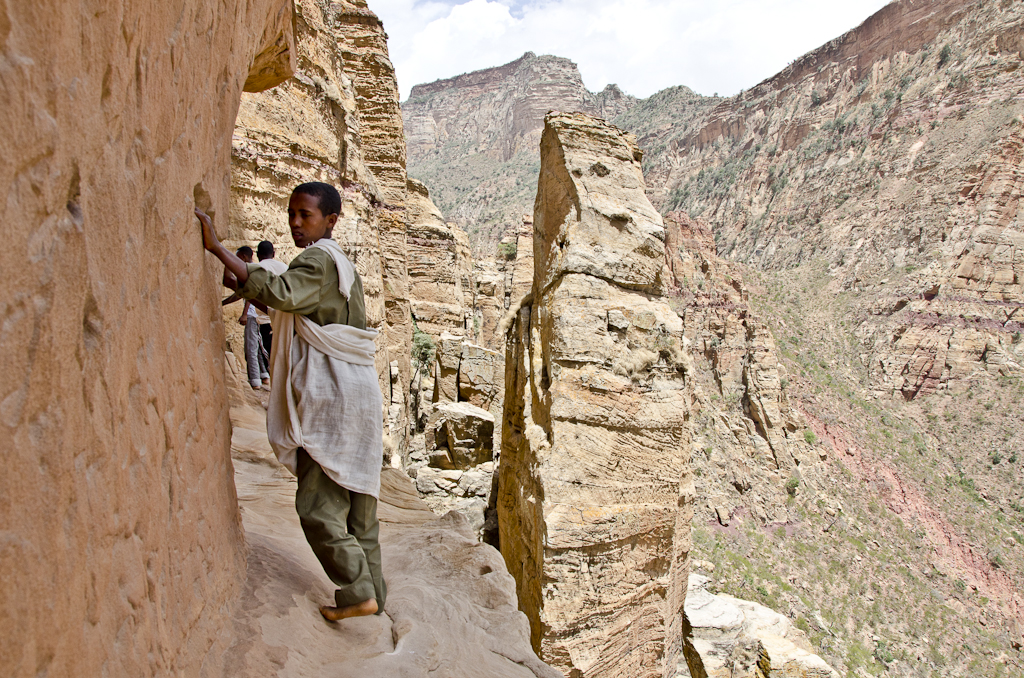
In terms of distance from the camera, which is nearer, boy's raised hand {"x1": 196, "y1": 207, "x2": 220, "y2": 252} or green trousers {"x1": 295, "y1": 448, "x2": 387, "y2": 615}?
boy's raised hand {"x1": 196, "y1": 207, "x2": 220, "y2": 252}

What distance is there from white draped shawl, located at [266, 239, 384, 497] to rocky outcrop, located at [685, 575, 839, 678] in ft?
26.5

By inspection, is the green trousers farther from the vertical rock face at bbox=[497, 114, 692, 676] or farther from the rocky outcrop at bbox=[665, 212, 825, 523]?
the rocky outcrop at bbox=[665, 212, 825, 523]

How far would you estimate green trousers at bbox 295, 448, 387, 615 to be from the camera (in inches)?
88.1

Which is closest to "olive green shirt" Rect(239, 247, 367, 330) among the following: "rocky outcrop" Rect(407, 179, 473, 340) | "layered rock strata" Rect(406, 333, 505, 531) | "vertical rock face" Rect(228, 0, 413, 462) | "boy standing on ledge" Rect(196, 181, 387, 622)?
"boy standing on ledge" Rect(196, 181, 387, 622)

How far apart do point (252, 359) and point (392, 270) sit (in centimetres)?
557

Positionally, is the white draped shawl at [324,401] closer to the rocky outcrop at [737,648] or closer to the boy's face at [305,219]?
the boy's face at [305,219]

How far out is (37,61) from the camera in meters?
1.01

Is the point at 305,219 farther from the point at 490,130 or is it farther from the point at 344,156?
the point at 490,130

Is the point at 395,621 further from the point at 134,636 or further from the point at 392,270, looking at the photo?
the point at 392,270

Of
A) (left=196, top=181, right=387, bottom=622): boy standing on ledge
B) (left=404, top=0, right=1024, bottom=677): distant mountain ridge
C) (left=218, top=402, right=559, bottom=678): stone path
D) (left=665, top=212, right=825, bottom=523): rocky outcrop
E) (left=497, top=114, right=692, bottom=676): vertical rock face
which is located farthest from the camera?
(left=665, top=212, right=825, bottom=523): rocky outcrop

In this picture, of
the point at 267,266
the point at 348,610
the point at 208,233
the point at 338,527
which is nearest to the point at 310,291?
the point at 267,266

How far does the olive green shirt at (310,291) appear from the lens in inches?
79.3

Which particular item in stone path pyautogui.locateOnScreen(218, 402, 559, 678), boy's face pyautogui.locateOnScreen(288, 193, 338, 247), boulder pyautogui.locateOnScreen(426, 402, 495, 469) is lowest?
boulder pyautogui.locateOnScreen(426, 402, 495, 469)

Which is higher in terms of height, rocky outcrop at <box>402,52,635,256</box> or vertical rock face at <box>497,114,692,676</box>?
rocky outcrop at <box>402,52,635,256</box>
